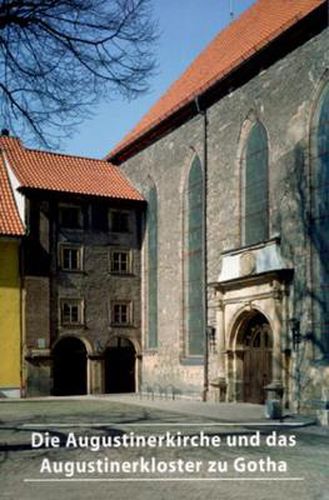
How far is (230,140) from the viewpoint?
80.2ft

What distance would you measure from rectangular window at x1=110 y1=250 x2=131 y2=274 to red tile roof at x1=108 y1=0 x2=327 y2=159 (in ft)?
16.3

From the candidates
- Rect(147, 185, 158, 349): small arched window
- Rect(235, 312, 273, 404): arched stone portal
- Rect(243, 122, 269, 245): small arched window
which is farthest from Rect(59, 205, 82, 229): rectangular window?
Rect(235, 312, 273, 404): arched stone portal

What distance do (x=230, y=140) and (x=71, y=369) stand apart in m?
12.2

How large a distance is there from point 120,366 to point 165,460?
20226 millimetres

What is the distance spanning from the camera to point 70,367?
30500mm

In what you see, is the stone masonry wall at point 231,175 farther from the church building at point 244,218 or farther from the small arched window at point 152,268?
the small arched window at point 152,268

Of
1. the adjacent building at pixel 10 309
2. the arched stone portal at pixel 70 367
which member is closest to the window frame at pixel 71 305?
the arched stone portal at pixel 70 367

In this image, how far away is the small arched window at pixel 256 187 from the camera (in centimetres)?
2239

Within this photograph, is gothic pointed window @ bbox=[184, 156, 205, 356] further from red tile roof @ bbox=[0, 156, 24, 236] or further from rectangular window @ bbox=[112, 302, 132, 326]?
red tile roof @ bbox=[0, 156, 24, 236]

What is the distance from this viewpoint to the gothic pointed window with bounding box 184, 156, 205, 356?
87.0ft

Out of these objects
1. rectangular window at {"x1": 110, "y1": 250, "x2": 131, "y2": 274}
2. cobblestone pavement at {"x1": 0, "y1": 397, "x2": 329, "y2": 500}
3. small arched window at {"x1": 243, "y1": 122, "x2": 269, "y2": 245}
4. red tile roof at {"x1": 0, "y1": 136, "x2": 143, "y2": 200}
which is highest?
red tile roof at {"x1": 0, "y1": 136, "x2": 143, "y2": 200}

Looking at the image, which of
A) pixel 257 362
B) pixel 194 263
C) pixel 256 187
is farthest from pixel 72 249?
pixel 257 362

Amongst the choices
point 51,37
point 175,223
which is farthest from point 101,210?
point 51,37

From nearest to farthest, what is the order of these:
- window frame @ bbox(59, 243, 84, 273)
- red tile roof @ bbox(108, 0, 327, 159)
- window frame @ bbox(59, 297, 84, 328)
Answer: red tile roof @ bbox(108, 0, 327, 159) → window frame @ bbox(59, 297, 84, 328) → window frame @ bbox(59, 243, 84, 273)
